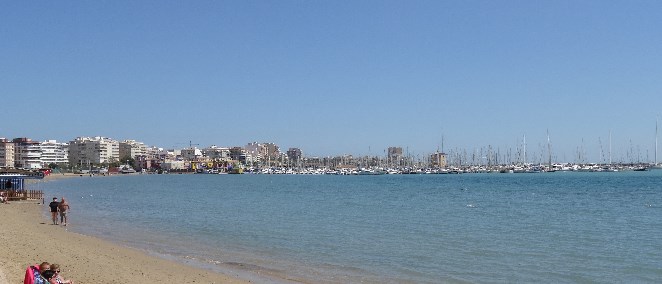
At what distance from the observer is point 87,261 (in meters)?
14.9

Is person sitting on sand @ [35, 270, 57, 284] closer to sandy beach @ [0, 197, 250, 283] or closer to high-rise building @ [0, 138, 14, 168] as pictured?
sandy beach @ [0, 197, 250, 283]

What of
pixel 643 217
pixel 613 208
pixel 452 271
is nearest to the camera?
pixel 452 271

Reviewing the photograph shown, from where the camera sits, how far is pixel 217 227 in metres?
27.2

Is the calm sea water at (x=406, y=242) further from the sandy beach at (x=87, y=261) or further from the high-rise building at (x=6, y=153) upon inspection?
the high-rise building at (x=6, y=153)

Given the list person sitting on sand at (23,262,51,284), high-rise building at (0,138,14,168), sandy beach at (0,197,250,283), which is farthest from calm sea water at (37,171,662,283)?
high-rise building at (0,138,14,168)

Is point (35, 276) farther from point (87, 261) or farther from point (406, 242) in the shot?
point (406, 242)

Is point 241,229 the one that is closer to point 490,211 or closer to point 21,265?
point 21,265

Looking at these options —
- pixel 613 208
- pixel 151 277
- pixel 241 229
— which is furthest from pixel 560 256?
pixel 613 208

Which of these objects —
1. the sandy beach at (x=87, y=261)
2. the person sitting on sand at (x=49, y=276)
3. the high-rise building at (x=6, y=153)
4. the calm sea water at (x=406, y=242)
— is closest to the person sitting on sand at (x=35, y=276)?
the person sitting on sand at (x=49, y=276)

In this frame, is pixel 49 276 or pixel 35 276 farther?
pixel 49 276

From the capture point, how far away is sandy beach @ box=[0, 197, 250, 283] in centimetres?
1288

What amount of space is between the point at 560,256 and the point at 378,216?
15.5 metres

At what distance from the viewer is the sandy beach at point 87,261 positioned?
12883 mm

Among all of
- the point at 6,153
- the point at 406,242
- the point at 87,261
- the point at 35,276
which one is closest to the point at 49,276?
the point at 35,276
